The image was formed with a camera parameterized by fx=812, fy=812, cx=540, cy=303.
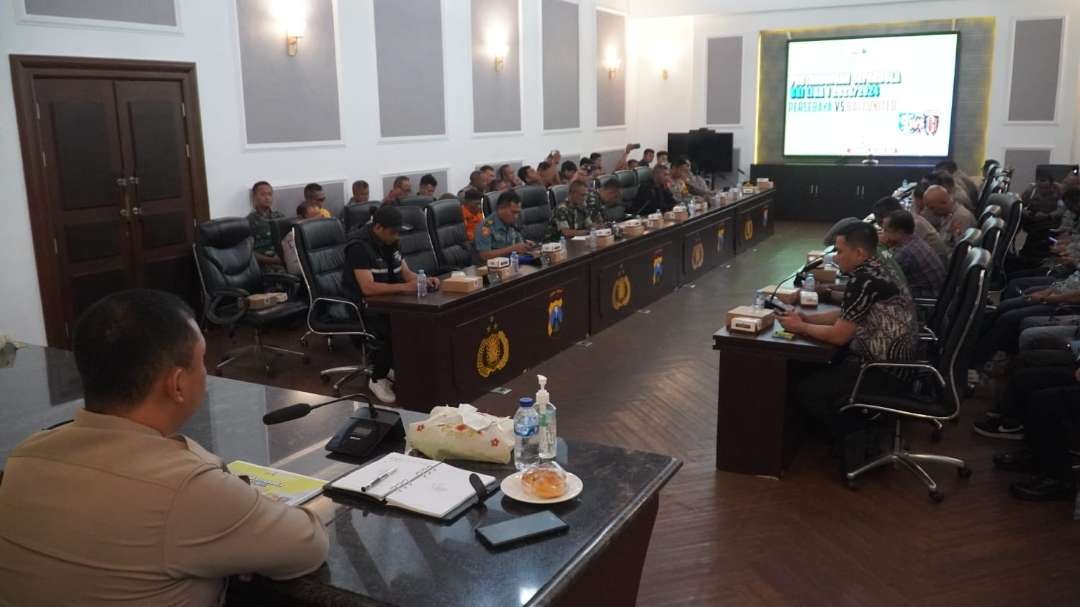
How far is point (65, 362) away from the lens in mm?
3074

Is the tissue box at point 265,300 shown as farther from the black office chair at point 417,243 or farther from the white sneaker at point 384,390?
the white sneaker at point 384,390

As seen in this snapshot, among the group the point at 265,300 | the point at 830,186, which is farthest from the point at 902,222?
the point at 830,186

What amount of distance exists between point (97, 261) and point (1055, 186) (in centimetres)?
830

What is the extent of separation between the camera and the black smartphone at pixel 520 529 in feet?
5.78

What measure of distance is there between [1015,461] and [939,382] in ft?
2.48

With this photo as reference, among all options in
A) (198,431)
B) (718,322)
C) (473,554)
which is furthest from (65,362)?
(718,322)

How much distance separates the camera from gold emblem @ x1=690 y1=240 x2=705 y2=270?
329 inches

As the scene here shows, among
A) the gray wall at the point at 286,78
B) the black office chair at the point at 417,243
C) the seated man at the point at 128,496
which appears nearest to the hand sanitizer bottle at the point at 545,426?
the seated man at the point at 128,496

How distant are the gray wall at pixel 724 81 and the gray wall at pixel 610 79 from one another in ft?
4.64

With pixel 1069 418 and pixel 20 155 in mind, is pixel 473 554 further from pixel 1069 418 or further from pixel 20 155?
pixel 20 155

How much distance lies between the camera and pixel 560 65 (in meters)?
11.6

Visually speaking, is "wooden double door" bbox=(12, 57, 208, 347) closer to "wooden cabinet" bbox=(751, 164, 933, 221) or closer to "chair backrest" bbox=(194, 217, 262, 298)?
"chair backrest" bbox=(194, 217, 262, 298)

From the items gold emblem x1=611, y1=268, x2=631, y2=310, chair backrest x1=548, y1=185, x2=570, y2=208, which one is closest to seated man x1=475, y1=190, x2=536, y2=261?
gold emblem x1=611, y1=268, x2=631, y2=310

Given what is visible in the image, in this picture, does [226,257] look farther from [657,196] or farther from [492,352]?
[657,196]
